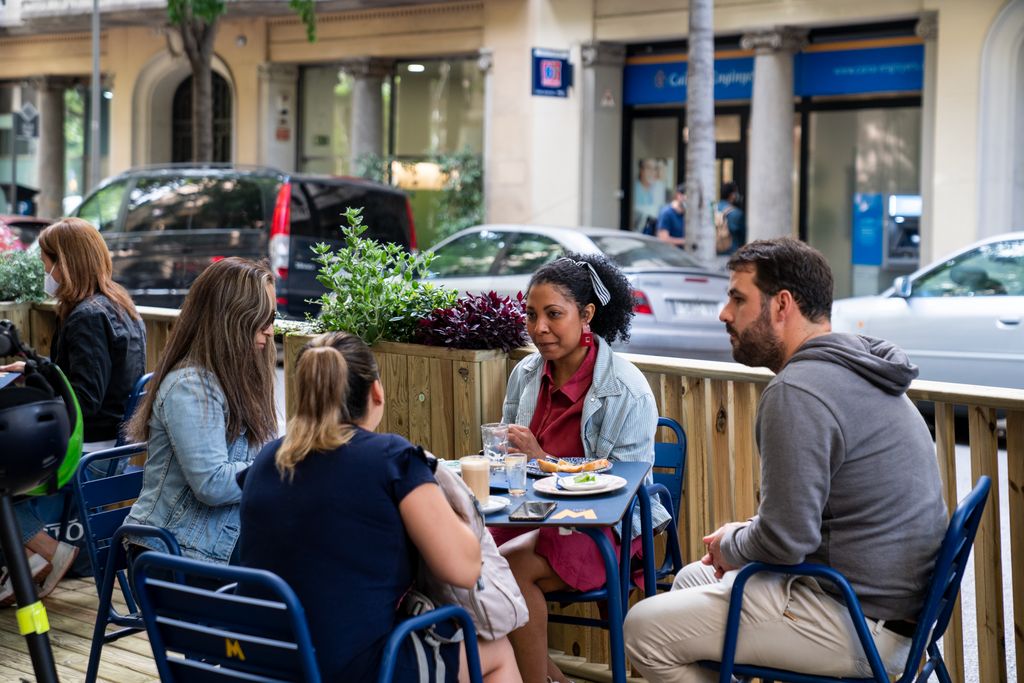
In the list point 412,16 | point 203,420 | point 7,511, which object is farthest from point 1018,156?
point 7,511

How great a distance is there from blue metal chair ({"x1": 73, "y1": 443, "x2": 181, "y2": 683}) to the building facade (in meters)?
14.0

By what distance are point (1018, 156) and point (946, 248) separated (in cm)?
137

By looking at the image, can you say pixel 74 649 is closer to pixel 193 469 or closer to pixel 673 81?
→ pixel 193 469

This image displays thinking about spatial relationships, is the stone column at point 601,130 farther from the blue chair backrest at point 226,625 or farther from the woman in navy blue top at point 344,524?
the blue chair backrest at point 226,625

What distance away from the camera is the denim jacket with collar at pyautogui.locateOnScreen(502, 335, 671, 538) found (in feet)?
15.4

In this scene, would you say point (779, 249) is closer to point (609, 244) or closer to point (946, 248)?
point (609, 244)

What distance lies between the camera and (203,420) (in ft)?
14.1

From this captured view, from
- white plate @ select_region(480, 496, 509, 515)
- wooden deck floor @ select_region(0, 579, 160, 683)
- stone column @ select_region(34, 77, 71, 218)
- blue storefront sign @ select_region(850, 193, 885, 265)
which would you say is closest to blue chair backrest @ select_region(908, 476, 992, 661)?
white plate @ select_region(480, 496, 509, 515)

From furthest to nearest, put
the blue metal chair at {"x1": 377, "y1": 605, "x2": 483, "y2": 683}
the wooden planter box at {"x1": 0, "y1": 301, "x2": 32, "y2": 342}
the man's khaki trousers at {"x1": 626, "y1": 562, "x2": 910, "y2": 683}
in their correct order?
the wooden planter box at {"x1": 0, "y1": 301, "x2": 32, "y2": 342}, the man's khaki trousers at {"x1": 626, "y1": 562, "x2": 910, "y2": 683}, the blue metal chair at {"x1": 377, "y1": 605, "x2": 483, "y2": 683}

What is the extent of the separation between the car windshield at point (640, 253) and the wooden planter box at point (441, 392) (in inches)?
260

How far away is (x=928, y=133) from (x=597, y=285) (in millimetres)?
13524

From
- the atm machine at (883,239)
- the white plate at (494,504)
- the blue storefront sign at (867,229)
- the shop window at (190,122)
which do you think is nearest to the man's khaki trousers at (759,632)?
the white plate at (494,504)

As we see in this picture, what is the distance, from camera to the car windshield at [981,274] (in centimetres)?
997

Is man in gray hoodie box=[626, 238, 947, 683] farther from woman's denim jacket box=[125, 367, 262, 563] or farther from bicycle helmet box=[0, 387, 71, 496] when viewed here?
bicycle helmet box=[0, 387, 71, 496]
